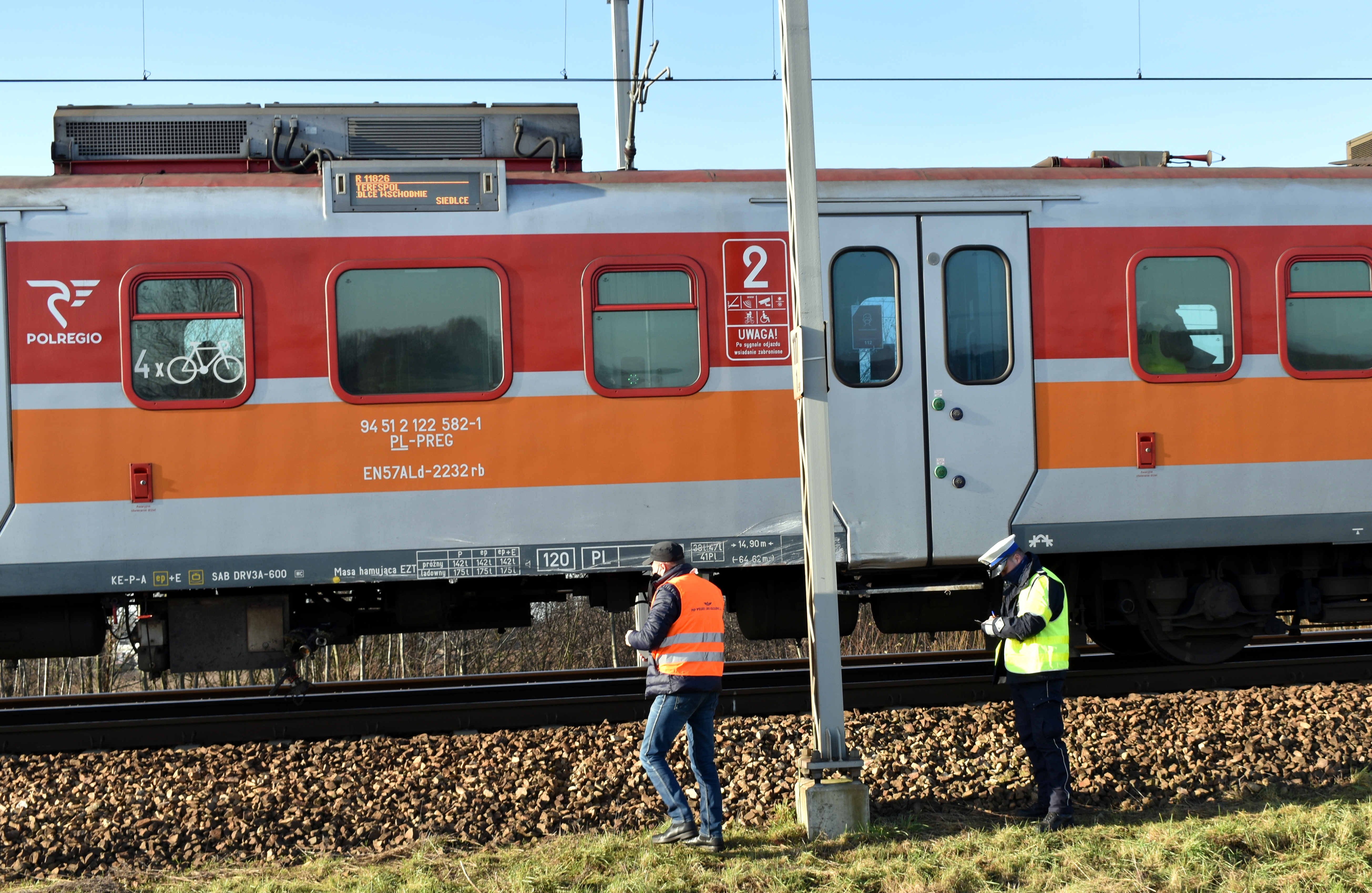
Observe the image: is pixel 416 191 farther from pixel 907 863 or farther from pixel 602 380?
pixel 907 863

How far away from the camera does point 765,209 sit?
7.12 m

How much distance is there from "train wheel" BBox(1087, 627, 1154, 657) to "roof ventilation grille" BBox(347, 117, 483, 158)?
5.83m

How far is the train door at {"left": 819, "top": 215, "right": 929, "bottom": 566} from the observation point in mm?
7094

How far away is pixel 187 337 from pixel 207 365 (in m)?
0.21

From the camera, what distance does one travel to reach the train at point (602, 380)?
6.67 m

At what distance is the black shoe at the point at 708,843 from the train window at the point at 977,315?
3424mm

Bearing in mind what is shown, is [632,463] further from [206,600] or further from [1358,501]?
[1358,501]

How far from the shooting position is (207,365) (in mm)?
6707

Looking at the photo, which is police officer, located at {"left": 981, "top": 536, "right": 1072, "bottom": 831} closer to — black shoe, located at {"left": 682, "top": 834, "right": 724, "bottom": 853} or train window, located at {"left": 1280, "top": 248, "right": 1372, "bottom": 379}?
black shoe, located at {"left": 682, "top": 834, "right": 724, "bottom": 853}

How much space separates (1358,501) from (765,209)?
4.46 metres

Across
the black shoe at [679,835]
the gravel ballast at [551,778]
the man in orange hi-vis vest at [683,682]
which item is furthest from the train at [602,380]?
the black shoe at [679,835]

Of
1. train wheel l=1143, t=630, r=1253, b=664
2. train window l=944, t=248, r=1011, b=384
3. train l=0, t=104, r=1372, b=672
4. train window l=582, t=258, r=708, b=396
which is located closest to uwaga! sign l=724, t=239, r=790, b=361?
train l=0, t=104, r=1372, b=672

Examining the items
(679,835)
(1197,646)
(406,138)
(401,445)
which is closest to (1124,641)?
(1197,646)

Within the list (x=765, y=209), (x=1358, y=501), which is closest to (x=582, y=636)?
(x=765, y=209)
